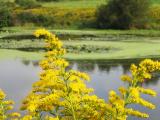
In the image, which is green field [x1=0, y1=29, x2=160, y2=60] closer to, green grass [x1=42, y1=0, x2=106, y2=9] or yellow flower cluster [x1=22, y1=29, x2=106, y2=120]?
green grass [x1=42, y1=0, x2=106, y2=9]

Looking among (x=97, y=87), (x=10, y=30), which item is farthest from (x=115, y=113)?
Answer: (x=10, y=30)

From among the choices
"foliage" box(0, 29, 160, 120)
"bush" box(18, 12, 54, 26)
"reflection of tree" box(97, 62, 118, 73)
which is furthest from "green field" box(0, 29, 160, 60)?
"foliage" box(0, 29, 160, 120)

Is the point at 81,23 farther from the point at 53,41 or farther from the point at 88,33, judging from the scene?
the point at 53,41

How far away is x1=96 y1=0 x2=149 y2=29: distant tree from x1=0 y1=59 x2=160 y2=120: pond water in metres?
19.4

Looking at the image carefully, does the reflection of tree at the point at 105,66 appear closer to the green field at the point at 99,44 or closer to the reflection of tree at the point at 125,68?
the reflection of tree at the point at 125,68

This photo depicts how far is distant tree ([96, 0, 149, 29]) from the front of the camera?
44656 millimetres

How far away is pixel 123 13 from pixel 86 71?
2247cm

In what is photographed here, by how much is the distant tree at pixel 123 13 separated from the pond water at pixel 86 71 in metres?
19.4

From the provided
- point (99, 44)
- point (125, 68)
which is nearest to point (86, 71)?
point (125, 68)

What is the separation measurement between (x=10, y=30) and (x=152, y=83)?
2672cm

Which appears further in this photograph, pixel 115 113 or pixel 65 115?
pixel 65 115

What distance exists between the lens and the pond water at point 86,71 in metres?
18.0

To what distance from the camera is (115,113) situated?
4.50 metres

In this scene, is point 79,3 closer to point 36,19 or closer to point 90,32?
point 36,19
